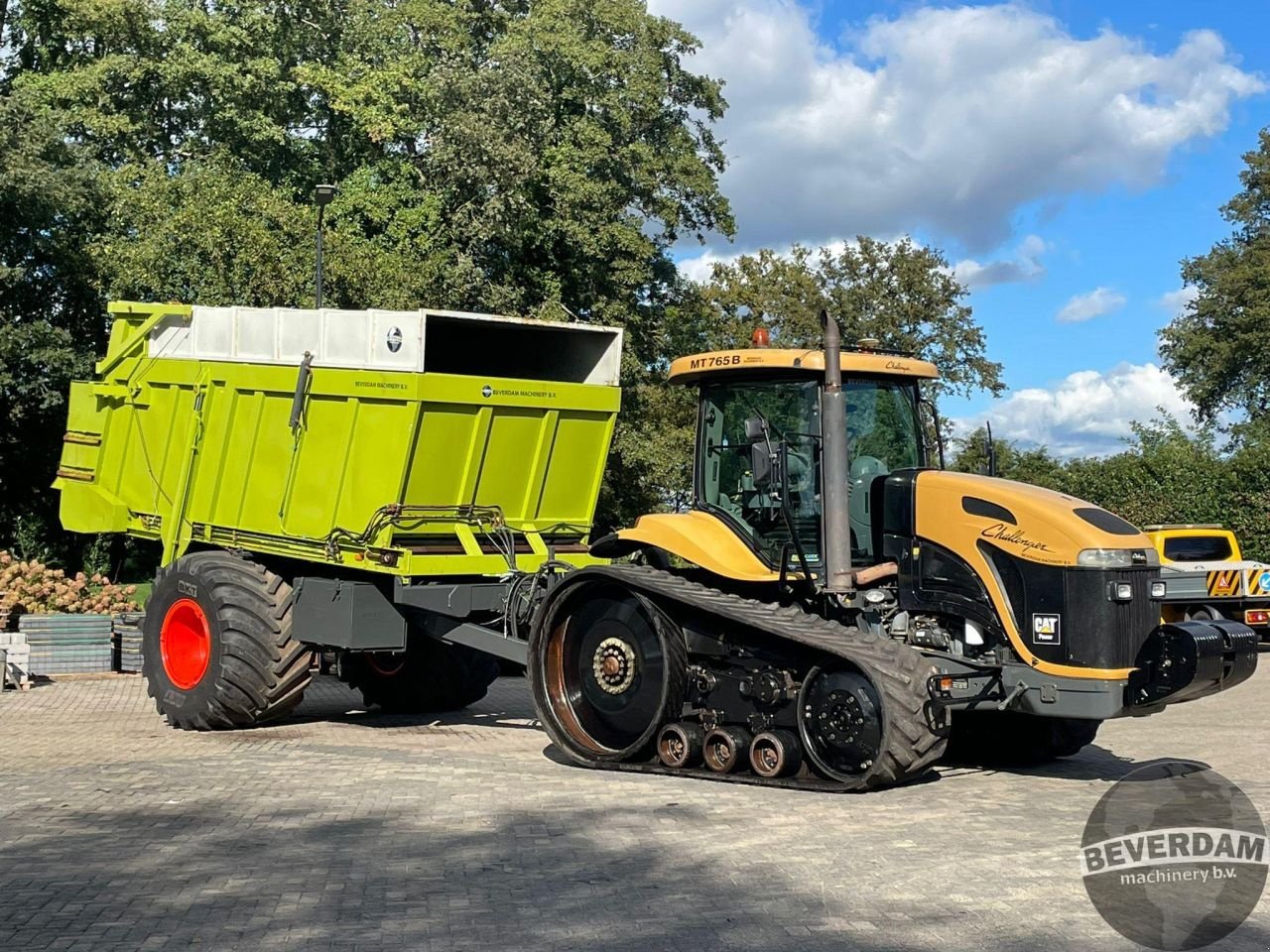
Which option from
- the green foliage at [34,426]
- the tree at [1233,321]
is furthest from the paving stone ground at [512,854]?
the tree at [1233,321]

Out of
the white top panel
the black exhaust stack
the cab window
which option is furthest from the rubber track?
the cab window

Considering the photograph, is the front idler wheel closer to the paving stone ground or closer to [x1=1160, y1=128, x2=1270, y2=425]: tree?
the paving stone ground

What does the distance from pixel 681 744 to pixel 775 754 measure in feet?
2.62

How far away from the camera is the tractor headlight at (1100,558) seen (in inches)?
357

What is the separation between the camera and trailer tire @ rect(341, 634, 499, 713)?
14.1m

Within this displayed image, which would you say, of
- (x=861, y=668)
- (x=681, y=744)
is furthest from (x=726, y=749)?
(x=861, y=668)

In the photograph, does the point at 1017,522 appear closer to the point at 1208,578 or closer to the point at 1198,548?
the point at 1208,578

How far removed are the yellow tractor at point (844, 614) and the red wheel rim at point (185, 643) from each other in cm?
326

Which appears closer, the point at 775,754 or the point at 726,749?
the point at 775,754

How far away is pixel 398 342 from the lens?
11.7 m

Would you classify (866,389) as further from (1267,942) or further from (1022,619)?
(1267,942)

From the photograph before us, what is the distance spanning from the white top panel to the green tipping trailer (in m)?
0.02

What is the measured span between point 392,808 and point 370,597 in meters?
3.51

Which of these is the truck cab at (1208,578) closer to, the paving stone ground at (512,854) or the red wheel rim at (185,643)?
the paving stone ground at (512,854)
